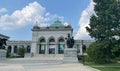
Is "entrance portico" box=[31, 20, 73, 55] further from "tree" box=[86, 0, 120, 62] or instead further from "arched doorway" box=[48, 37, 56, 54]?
"tree" box=[86, 0, 120, 62]

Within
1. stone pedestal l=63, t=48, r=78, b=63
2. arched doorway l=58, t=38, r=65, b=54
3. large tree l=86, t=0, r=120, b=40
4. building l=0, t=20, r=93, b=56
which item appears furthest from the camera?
building l=0, t=20, r=93, b=56

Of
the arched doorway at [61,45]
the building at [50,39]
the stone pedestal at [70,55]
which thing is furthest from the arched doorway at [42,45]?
the stone pedestal at [70,55]

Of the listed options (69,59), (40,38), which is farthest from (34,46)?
(69,59)

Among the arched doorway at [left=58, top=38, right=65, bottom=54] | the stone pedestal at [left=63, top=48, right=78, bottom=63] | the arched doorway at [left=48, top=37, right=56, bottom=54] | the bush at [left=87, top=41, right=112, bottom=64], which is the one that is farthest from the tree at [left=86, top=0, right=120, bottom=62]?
the arched doorway at [left=48, top=37, right=56, bottom=54]

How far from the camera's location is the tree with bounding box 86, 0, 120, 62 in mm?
29734

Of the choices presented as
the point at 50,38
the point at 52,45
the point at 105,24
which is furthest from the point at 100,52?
the point at 50,38

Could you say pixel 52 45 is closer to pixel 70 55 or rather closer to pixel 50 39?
pixel 50 39

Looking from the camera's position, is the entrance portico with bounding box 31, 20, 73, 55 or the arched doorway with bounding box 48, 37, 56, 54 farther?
the arched doorway with bounding box 48, 37, 56, 54

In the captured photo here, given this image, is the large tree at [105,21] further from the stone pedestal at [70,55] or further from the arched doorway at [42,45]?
the arched doorway at [42,45]

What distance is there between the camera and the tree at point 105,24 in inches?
1171

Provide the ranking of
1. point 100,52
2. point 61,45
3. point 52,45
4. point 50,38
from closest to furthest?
point 100,52, point 61,45, point 52,45, point 50,38

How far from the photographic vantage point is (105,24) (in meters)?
31.0

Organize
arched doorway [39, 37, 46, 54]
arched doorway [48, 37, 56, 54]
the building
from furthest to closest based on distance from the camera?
arched doorway [39, 37, 46, 54] → arched doorway [48, 37, 56, 54] → the building

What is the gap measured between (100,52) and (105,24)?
4260 mm
